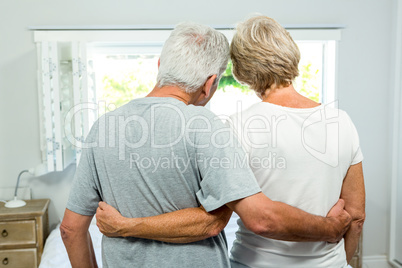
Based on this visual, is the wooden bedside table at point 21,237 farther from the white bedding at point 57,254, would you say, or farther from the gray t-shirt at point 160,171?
the gray t-shirt at point 160,171

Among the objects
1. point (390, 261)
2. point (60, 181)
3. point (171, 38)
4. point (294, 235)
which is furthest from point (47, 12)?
point (390, 261)

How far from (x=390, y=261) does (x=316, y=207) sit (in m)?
2.53

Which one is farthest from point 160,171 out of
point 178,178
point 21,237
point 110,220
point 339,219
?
point 21,237

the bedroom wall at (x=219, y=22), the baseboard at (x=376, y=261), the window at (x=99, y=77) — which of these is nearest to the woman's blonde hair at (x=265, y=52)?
the window at (x=99, y=77)

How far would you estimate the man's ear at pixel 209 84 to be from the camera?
4.08 ft

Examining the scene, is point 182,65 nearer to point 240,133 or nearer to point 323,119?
point 240,133

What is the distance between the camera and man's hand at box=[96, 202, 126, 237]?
112cm

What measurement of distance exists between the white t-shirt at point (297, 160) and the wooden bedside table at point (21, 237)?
190 centimetres

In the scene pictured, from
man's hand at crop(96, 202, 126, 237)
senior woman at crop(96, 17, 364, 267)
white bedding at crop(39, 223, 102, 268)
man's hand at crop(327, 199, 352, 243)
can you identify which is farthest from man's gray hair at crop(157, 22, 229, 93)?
white bedding at crop(39, 223, 102, 268)

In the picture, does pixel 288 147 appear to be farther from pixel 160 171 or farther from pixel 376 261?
pixel 376 261

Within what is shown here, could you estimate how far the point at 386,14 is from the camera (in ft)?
10.6

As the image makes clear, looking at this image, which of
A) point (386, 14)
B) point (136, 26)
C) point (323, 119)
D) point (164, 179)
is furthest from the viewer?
point (386, 14)

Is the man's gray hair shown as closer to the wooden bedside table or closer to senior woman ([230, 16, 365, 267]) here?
senior woman ([230, 16, 365, 267])

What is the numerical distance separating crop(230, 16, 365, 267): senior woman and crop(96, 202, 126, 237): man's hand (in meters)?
0.39
